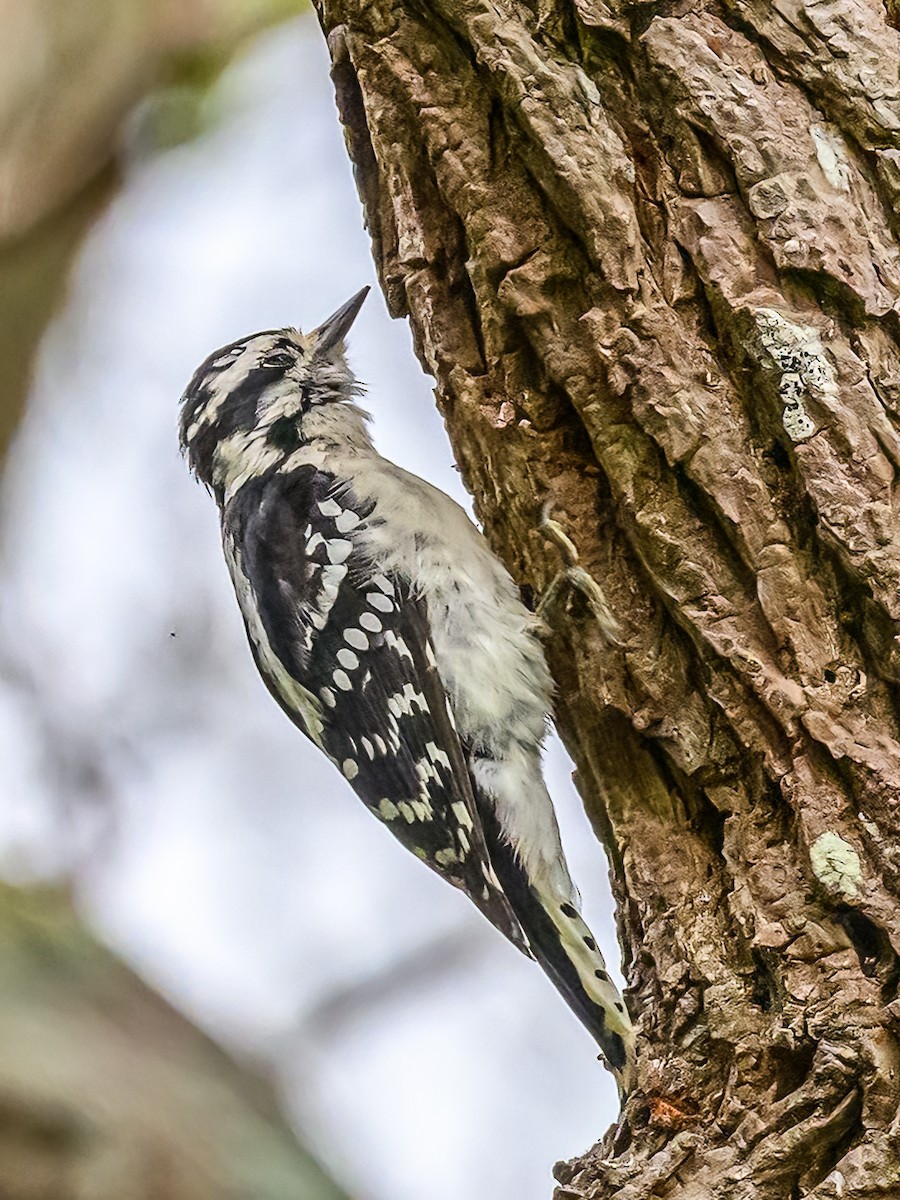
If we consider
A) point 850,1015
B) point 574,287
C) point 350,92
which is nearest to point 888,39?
point 574,287

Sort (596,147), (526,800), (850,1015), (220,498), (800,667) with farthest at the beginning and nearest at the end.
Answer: (220,498), (526,800), (596,147), (800,667), (850,1015)

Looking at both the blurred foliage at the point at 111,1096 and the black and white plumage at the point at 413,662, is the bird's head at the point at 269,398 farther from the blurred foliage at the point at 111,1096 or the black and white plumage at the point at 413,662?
the blurred foliage at the point at 111,1096

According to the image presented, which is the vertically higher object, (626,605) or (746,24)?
(746,24)

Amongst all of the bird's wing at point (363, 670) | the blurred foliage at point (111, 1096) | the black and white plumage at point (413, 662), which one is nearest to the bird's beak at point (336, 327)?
the black and white plumage at point (413, 662)

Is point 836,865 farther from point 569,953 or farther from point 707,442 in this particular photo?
point 569,953

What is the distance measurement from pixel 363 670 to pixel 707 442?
3.52 ft

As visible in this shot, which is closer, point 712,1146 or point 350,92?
point 712,1146

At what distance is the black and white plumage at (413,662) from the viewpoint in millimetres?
2723

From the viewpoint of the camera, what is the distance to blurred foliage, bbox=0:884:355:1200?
1.89m

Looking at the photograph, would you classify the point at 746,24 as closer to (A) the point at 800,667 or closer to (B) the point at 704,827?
(A) the point at 800,667

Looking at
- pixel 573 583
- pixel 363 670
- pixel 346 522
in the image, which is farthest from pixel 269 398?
pixel 573 583

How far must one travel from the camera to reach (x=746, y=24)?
2.18 m

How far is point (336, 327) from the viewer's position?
3268mm

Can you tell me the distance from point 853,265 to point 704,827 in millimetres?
981
